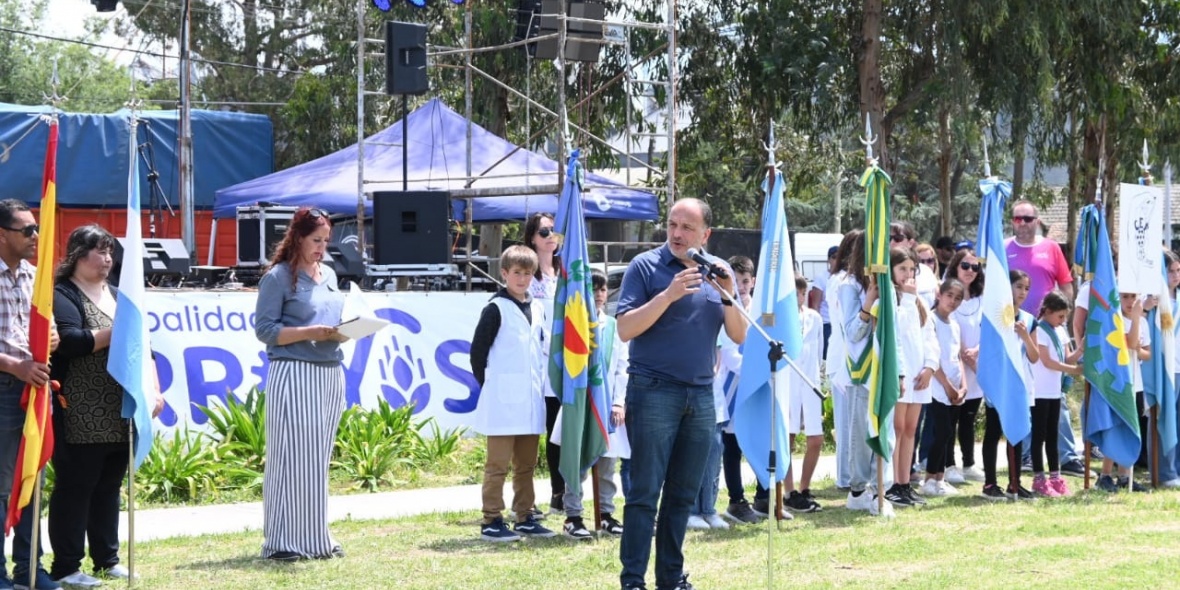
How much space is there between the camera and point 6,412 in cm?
704

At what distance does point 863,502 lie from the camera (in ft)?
33.8

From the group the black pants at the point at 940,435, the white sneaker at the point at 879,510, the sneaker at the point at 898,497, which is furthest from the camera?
the black pants at the point at 940,435

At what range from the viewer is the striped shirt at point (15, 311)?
706 cm

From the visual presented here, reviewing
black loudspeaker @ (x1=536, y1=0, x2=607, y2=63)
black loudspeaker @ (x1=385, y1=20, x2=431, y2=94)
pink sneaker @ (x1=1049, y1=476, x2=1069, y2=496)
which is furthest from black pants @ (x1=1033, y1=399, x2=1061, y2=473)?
black loudspeaker @ (x1=385, y1=20, x2=431, y2=94)

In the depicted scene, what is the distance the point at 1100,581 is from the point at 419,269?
1153cm

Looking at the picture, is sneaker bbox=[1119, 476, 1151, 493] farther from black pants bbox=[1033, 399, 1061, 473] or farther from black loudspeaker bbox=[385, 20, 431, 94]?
black loudspeaker bbox=[385, 20, 431, 94]

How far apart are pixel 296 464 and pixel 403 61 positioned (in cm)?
1134

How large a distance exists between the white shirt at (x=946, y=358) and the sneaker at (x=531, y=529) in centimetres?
357

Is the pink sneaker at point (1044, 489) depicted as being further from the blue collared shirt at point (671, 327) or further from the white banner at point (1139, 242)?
the blue collared shirt at point (671, 327)

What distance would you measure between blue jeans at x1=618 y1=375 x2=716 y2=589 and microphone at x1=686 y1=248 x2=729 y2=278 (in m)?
0.56

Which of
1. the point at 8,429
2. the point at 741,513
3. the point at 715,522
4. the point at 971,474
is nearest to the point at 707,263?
the point at 715,522

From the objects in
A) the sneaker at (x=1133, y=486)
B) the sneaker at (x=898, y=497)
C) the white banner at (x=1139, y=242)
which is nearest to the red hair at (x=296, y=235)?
the sneaker at (x=898, y=497)

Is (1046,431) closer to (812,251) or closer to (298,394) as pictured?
(298,394)

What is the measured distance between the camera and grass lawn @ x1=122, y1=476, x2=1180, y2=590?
7.51 m
